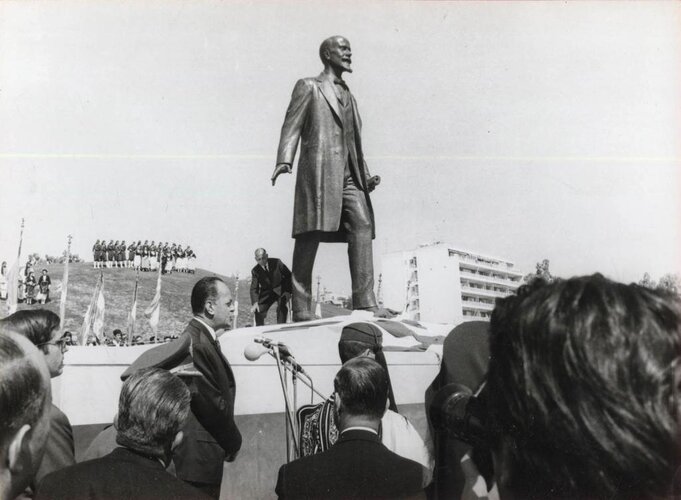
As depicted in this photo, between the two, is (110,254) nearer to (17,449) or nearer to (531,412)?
(17,449)

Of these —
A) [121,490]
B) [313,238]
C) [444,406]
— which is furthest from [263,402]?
[444,406]

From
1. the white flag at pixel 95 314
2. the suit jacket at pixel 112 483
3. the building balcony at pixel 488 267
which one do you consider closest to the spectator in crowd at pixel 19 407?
the suit jacket at pixel 112 483

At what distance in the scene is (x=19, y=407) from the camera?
1.22m

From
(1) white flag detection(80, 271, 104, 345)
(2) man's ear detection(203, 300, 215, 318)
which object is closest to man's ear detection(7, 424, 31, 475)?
(2) man's ear detection(203, 300, 215, 318)

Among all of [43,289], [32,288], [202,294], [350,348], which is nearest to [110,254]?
[32,288]

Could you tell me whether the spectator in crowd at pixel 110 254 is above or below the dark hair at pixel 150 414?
above

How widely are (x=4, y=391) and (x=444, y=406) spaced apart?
92 centimetres

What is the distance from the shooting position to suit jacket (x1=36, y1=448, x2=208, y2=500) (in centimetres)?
181

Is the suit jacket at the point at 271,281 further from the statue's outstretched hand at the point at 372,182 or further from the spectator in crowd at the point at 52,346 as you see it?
the spectator in crowd at the point at 52,346

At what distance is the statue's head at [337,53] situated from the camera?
17.0ft

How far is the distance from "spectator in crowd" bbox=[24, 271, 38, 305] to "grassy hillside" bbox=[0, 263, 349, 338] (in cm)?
129

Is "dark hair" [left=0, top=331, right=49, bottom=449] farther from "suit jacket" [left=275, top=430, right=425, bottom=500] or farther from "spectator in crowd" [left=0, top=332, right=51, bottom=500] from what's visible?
"suit jacket" [left=275, top=430, right=425, bottom=500]

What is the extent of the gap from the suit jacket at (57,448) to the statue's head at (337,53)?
3.63 metres

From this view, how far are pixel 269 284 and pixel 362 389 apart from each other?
3894mm
